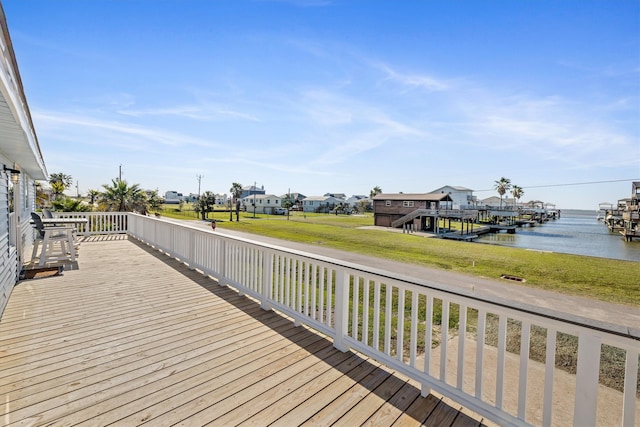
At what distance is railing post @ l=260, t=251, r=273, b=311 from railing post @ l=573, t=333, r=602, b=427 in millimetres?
2913

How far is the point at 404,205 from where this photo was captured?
1400 inches

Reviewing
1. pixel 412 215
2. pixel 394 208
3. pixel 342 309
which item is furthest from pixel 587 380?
pixel 394 208

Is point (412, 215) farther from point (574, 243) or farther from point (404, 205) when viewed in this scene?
point (574, 243)

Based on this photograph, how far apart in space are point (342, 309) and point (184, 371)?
4.74 ft

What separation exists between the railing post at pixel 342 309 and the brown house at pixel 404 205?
32598 millimetres

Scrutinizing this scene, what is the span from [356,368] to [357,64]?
1110cm

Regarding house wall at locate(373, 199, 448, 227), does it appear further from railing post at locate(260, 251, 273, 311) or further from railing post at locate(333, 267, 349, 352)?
railing post at locate(333, 267, 349, 352)

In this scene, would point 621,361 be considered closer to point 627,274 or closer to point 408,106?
point 627,274

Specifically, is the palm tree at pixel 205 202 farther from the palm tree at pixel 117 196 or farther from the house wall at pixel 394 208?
the house wall at pixel 394 208

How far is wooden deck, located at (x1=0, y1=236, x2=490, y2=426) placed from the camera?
189 cm

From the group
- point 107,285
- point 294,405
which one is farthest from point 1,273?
point 294,405

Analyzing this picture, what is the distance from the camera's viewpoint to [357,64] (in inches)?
432

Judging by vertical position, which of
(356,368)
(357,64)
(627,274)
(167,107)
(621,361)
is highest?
(357,64)

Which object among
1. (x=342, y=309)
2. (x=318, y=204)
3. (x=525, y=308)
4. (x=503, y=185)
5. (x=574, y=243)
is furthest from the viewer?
(x=318, y=204)
